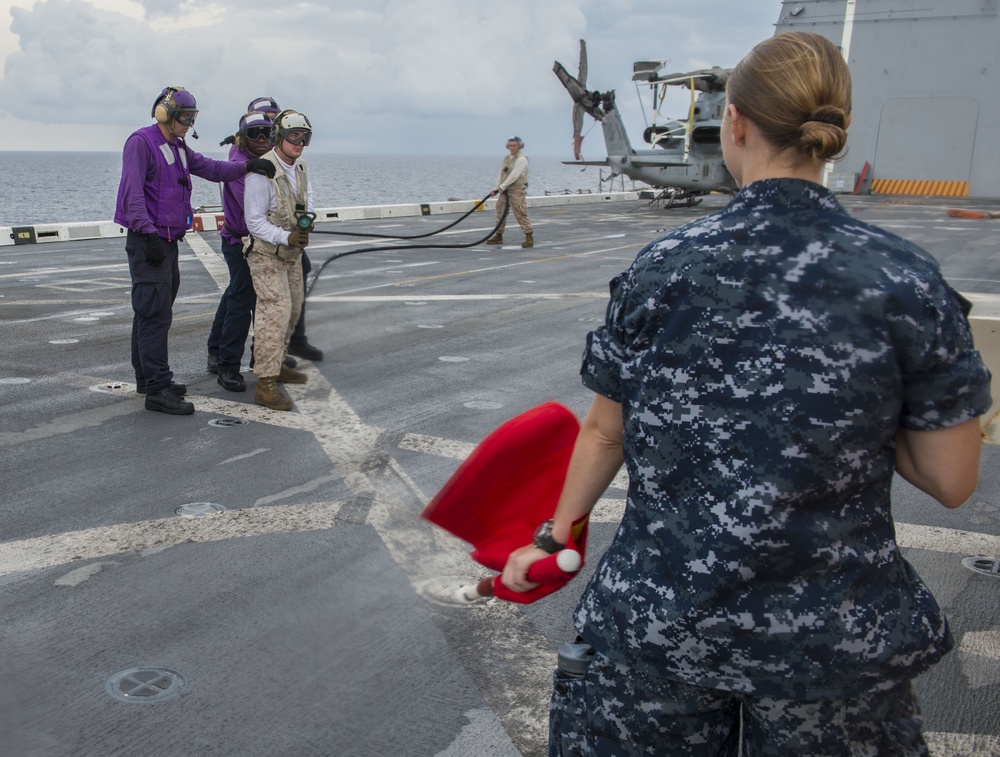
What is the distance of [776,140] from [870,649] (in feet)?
2.92

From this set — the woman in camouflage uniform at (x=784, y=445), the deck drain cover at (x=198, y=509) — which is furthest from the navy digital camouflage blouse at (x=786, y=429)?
the deck drain cover at (x=198, y=509)

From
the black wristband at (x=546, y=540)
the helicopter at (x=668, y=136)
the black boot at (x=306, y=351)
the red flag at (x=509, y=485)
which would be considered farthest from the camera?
the helicopter at (x=668, y=136)

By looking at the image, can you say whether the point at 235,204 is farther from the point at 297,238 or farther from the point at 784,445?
the point at 784,445

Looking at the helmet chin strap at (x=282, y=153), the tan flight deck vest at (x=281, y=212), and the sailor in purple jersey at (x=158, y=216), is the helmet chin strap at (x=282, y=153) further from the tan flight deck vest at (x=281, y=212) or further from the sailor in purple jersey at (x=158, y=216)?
the sailor in purple jersey at (x=158, y=216)

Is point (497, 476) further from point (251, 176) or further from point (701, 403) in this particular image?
point (251, 176)

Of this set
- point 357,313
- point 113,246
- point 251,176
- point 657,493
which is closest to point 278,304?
point 251,176

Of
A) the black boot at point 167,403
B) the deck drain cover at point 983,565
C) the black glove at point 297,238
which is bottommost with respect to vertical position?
the deck drain cover at point 983,565

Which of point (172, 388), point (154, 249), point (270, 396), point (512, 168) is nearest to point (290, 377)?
point (270, 396)

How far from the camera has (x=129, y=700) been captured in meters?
3.00

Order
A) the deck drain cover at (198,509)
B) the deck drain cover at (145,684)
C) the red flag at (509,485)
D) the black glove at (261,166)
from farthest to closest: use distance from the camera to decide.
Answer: the black glove at (261,166) → the deck drain cover at (198,509) → the deck drain cover at (145,684) → the red flag at (509,485)

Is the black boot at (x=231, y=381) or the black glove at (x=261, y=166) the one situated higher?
the black glove at (x=261, y=166)

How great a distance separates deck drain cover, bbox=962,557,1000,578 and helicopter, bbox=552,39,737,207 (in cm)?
2347

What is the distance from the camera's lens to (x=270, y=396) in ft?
21.3

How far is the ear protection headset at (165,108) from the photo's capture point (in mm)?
6113
